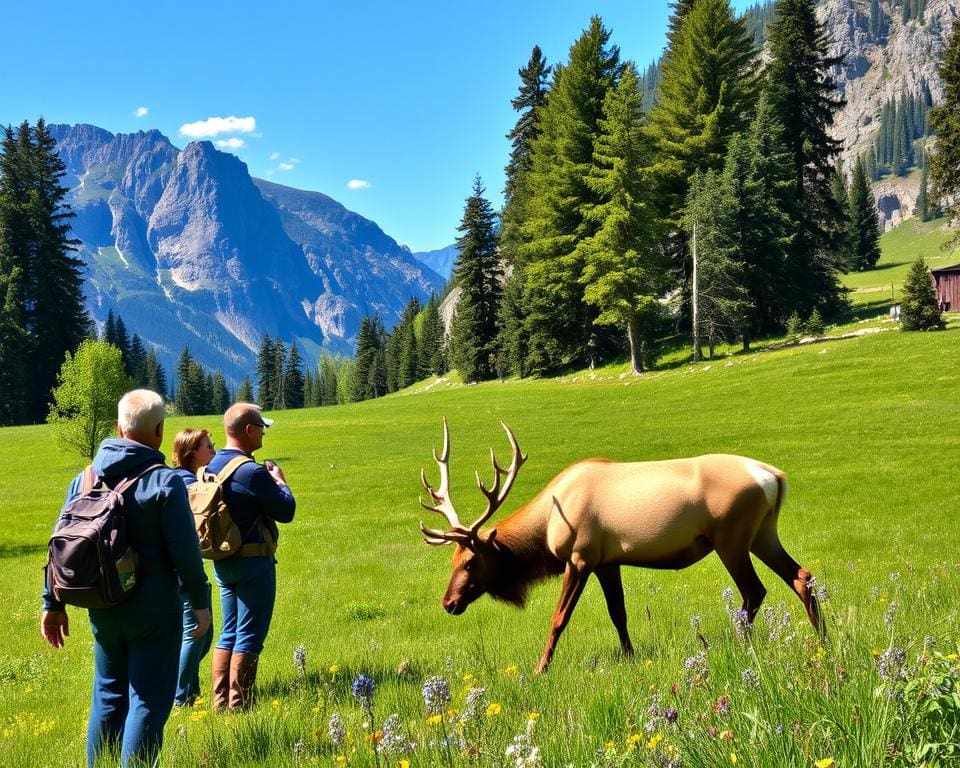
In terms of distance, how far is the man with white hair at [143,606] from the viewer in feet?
13.3

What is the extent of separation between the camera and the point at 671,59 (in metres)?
48.4

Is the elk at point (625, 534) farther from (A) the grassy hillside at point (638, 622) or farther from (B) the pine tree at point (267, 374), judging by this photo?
(B) the pine tree at point (267, 374)

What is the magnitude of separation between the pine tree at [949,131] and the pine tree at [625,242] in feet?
46.0

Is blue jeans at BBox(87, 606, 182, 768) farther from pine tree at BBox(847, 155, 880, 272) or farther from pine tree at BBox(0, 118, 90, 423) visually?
Answer: pine tree at BBox(847, 155, 880, 272)

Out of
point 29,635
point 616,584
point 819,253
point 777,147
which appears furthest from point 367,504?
point 819,253

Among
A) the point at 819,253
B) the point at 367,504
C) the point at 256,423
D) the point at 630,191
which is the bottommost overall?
the point at 367,504

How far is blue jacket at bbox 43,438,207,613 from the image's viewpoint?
4043mm

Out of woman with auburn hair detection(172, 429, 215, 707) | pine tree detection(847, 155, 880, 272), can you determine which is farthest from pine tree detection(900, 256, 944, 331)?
pine tree detection(847, 155, 880, 272)

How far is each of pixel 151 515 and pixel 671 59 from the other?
172ft

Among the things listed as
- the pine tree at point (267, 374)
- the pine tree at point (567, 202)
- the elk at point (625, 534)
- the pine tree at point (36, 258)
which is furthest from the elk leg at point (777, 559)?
the pine tree at point (267, 374)

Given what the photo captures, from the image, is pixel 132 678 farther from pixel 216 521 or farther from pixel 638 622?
pixel 638 622

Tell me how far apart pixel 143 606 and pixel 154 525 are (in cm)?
47

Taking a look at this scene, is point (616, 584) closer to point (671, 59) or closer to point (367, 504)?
point (367, 504)

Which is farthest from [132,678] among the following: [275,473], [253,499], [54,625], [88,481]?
[275,473]
